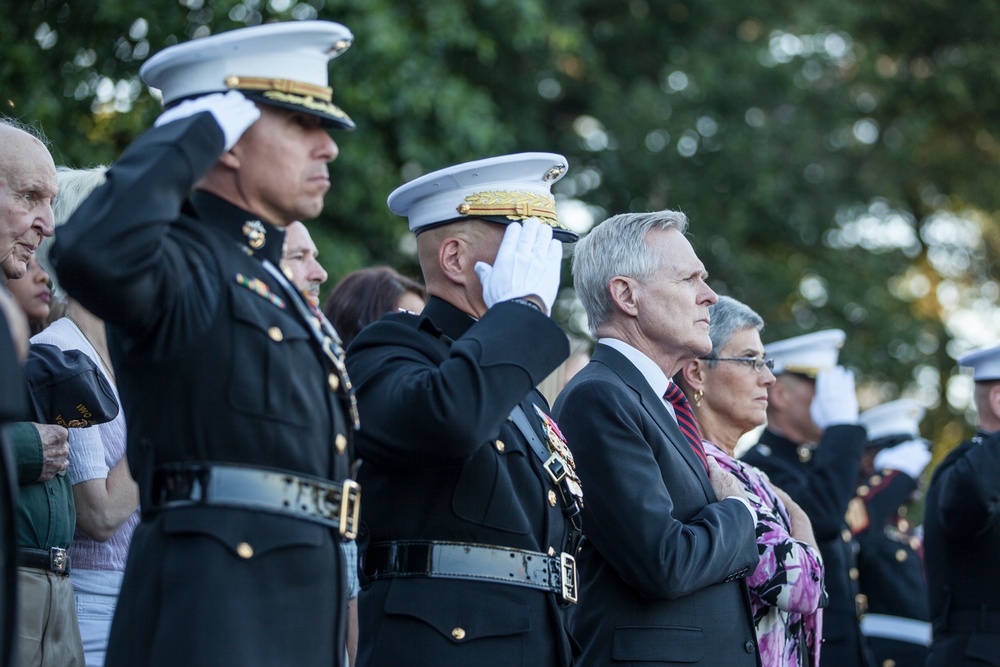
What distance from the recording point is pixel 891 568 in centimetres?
810

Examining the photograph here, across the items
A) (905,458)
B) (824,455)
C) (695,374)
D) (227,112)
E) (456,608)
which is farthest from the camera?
(905,458)

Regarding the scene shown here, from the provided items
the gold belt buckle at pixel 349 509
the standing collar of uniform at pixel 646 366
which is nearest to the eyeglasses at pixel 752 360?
the standing collar of uniform at pixel 646 366

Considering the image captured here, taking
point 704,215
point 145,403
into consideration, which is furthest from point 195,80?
point 704,215

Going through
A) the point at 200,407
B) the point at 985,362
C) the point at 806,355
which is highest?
the point at 806,355

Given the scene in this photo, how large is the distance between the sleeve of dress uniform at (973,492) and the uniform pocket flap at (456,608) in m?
3.28

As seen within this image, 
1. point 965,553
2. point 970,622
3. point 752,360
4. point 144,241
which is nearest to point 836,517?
point 965,553

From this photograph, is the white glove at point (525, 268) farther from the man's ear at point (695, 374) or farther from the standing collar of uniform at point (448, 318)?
the man's ear at point (695, 374)

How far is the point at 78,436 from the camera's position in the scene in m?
3.77

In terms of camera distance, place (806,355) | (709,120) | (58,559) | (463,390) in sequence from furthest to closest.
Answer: (709,120), (806,355), (58,559), (463,390)

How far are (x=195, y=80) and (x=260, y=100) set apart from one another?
17cm

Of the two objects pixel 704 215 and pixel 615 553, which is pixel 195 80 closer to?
pixel 615 553

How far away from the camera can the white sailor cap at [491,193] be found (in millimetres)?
3615

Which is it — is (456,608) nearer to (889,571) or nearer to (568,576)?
(568,576)

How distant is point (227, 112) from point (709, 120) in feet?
41.3
